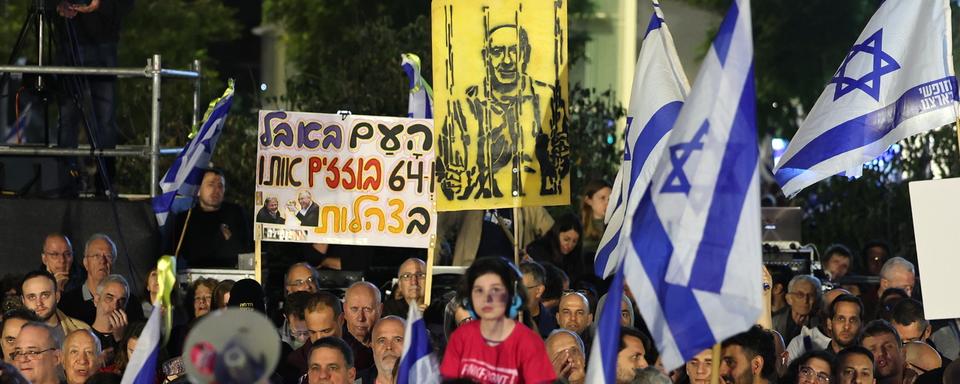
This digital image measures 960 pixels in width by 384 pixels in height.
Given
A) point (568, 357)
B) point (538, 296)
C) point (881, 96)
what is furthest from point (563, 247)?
point (568, 357)

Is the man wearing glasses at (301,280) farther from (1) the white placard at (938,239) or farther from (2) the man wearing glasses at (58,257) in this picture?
(1) the white placard at (938,239)

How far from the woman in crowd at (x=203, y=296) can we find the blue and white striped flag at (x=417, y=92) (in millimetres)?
2068

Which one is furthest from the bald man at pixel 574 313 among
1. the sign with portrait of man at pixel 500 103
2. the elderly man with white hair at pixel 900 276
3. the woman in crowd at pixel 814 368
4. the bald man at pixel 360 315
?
the elderly man with white hair at pixel 900 276

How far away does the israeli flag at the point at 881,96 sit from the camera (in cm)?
947

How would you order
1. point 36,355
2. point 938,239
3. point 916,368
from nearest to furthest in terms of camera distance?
point 938,239, point 36,355, point 916,368

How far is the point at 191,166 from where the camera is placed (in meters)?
12.0

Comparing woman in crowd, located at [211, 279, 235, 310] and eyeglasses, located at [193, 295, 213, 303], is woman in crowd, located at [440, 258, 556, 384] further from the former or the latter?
eyeglasses, located at [193, 295, 213, 303]

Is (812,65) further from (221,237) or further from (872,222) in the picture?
(221,237)

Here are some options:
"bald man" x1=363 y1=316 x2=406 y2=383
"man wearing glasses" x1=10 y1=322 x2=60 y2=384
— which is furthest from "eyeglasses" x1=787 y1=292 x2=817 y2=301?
"man wearing glasses" x1=10 y1=322 x2=60 y2=384

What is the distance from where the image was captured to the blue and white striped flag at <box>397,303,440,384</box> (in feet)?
25.0

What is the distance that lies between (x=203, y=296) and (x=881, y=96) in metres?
4.27

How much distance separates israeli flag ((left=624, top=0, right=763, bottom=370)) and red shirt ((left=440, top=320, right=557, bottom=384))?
458mm

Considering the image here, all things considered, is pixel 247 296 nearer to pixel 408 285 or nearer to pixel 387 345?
pixel 408 285

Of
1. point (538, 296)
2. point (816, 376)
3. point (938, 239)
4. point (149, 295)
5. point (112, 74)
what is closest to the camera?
point (938, 239)
